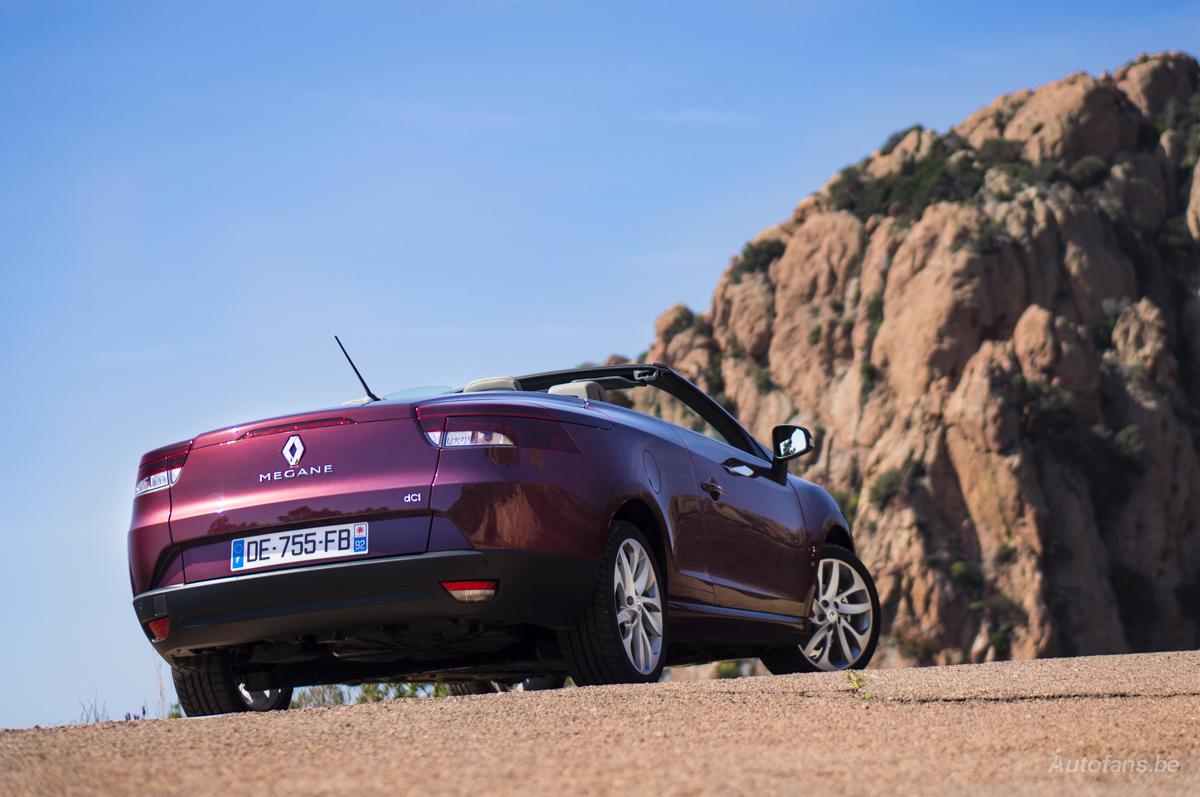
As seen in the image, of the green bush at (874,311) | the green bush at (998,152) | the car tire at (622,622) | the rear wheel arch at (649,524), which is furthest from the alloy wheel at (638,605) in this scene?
the green bush at (998,152)

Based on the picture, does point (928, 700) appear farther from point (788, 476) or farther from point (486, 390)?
point (788, 476)

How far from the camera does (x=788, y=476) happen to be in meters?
9.04

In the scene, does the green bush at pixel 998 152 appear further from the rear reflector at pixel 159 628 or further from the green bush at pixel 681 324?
the rear reflector at pixel 159 628

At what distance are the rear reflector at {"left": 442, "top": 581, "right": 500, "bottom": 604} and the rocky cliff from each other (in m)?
46.4

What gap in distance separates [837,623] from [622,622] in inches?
115

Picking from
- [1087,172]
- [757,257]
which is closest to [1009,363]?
[1087,172]

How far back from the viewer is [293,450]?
6160 mm

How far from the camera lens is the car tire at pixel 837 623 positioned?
28.7 ft

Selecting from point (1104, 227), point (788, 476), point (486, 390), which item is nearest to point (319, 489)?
point (486, 390)

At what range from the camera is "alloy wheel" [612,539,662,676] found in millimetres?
6492

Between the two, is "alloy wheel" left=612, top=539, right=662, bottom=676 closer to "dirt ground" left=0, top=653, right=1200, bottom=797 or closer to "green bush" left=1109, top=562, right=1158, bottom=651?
"dirt ground" left=0, top=653, right=1200, bottom=797

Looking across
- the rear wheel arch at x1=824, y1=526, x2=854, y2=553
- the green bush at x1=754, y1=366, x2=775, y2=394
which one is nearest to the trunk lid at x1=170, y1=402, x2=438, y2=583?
the rear wheel arch at x1=824, y1=526, x2=854, y2=553

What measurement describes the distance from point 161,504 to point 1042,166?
61.6m

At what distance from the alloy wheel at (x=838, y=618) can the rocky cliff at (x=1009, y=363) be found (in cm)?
4263
